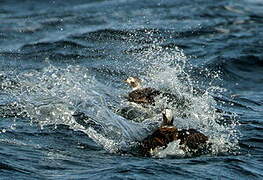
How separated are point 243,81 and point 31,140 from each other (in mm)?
7262

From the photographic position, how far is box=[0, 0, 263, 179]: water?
9055 mm

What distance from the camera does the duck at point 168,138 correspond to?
362 inches

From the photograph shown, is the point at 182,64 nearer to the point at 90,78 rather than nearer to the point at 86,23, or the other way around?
the point at 90,78

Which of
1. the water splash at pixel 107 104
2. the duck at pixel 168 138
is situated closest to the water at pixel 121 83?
the water splash at pixel 107 104

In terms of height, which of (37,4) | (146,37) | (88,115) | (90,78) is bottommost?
(88,115)

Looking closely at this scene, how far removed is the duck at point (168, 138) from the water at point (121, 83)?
0.12 metres

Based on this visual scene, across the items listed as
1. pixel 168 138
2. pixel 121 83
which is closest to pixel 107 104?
pixel 121 83

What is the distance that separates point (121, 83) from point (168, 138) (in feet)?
17.4

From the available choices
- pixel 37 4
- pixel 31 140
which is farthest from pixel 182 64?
pixel 37 4

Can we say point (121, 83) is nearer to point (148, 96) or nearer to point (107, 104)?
point (107, 104)

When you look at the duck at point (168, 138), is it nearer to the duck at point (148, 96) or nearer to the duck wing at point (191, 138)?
the duck wing at point (191, 138)

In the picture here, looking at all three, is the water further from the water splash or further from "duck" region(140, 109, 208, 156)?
"duck" region(140, 109, 208, 156)

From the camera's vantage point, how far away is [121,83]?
14375 millimetres

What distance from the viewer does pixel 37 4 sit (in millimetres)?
25391
